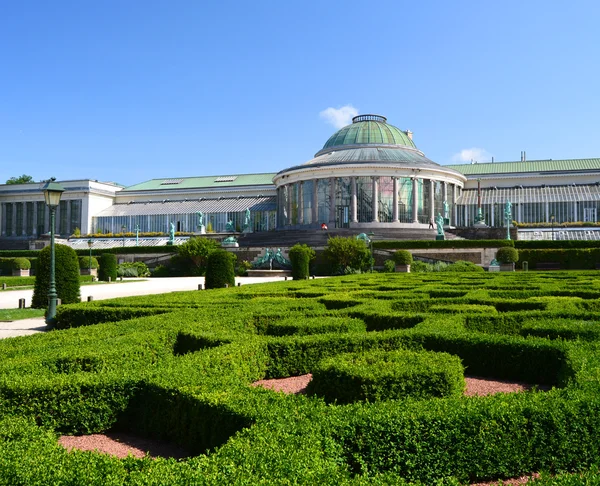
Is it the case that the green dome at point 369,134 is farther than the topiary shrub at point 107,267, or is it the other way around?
the green dome at point 369,134

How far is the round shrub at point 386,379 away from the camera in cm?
638

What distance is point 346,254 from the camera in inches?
1628

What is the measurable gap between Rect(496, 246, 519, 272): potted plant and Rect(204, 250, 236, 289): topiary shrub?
2403cm

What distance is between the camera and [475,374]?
28.7ft

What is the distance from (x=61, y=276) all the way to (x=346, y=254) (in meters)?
25.0

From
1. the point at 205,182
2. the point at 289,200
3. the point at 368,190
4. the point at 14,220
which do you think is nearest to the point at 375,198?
the point at 368,190

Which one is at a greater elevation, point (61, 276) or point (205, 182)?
point (205, 182)

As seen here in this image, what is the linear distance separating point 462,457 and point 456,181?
223ft

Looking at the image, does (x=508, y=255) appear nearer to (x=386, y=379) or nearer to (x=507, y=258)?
(x=507, y=258)

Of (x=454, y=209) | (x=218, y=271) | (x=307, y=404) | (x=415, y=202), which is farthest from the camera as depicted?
(x=454, y=209)

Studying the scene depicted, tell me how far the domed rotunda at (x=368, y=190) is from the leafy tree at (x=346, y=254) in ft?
66.2

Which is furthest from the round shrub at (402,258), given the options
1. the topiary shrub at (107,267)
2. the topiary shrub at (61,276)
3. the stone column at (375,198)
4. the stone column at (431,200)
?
the topiary shrub at (61,276)

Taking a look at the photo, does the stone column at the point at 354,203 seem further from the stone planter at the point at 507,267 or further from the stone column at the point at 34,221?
the stone column at the point at 34,221

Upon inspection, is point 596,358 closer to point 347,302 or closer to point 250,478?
point 250,478
